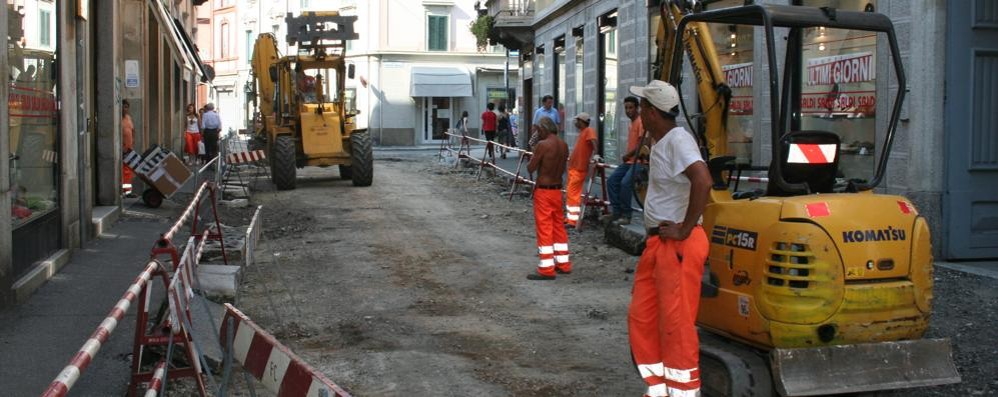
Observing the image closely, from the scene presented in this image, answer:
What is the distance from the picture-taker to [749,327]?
5645 mm

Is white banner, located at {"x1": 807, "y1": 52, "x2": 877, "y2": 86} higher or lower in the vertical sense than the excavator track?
higher

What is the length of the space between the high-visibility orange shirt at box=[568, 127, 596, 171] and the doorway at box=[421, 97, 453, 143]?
3575 centimetres

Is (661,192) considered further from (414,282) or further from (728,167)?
(414,282)

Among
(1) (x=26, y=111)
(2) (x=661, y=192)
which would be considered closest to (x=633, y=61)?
(1) (x=26, y=111)

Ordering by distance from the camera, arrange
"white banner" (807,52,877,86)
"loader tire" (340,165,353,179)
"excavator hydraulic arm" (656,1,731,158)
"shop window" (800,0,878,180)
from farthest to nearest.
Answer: "loader tire" (340,165,353,179) → "white banner" (807,52,877,86) → "shop window" (800,0,878,180) → "excavator hydraulic arm" (656,1,731,158)

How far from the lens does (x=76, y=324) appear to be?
775 cm

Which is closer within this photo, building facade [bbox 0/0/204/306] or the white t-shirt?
the white t-shirt

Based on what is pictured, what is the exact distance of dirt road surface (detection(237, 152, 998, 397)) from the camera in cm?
674

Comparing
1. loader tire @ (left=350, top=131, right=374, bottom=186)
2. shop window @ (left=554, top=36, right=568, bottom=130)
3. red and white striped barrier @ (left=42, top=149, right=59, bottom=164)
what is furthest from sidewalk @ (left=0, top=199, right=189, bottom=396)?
shop window @ (left=554, top=36, right=568, bottom=130)

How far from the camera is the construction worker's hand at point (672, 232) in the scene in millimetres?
5355

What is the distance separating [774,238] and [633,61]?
48.0ft

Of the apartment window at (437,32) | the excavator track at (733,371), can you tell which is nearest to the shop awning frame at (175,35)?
the apartment window at (437,32)

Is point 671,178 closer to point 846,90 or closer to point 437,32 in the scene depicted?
point 846,90

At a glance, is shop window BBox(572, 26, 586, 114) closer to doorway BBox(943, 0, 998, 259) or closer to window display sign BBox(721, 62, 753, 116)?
window display sign BBox(721, 62, 753, 116)
